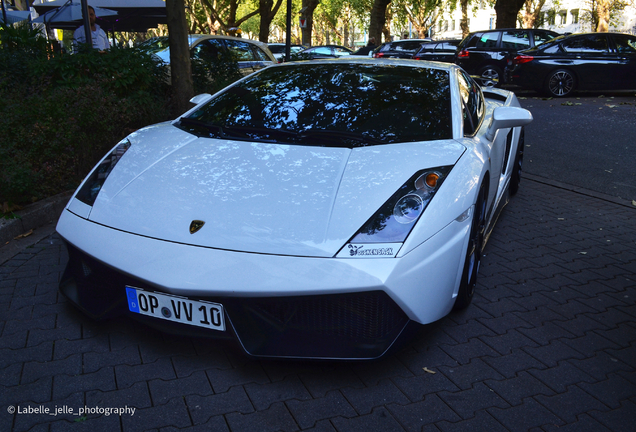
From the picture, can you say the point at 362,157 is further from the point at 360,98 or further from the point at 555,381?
the point at 555,381

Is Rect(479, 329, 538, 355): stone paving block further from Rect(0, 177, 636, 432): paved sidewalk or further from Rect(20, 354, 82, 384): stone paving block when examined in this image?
Rect(20, 354, 82, 384): stone paving block

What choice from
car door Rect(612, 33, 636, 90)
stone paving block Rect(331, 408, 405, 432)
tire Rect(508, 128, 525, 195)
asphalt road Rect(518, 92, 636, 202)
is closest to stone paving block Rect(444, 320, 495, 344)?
stone paving block Rect(331, 408, 405, 432)

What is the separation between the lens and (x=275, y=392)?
245 centimetres

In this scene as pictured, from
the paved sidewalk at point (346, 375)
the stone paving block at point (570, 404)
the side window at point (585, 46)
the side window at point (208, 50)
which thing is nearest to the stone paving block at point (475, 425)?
the paved sidewalk at point (346, 375)

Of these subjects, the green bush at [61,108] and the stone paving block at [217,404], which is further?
the green bush at [61,108]

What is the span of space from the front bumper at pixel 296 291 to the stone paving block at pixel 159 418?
318 millimetres

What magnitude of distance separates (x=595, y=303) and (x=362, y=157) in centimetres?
179

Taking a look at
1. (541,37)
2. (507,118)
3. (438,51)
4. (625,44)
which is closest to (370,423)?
(507,118)

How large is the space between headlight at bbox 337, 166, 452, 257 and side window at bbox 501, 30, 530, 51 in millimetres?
15111

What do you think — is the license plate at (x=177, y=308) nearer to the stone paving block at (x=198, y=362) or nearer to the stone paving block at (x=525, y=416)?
the stone paving block at (x=198, y=362)

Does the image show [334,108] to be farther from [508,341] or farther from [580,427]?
[580,427]

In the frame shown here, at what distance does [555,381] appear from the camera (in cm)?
261

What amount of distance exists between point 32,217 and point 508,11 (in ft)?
63.3

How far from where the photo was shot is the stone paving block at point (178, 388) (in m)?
2.38
